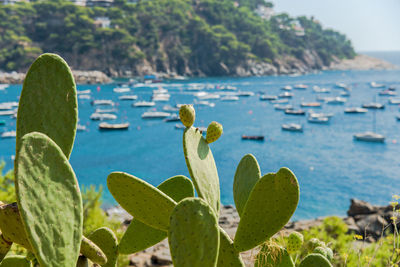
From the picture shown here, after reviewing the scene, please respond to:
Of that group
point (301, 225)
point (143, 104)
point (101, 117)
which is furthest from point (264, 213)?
point (143, 104)

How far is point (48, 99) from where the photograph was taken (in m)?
1.20

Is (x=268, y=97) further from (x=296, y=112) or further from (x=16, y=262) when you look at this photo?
(x=16, y=262)

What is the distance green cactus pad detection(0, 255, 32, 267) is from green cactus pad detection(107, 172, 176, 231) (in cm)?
53

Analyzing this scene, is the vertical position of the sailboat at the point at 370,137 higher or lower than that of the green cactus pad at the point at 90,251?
lower

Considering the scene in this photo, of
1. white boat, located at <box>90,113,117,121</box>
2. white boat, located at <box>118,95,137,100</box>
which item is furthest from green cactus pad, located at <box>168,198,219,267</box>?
white boat, located at <box>118,95,137,100</box>

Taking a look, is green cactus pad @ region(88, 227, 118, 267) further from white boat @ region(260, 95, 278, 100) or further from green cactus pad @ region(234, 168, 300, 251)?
white boat @ region(260, 95, 278, 100)

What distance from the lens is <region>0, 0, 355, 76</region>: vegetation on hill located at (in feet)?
193

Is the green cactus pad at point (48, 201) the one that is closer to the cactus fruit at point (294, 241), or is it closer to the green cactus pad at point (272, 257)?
the green cactus pad at point (272, 257)

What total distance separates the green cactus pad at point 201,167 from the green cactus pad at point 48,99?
408mm

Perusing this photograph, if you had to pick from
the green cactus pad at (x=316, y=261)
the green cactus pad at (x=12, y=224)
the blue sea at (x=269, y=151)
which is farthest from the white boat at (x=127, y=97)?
the green cactus pad at (x=12, y=224)

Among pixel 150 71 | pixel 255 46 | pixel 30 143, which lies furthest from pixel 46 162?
pixel 255 46

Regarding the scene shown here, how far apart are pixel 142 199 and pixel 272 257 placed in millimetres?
622

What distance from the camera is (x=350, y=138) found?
28.2 meters

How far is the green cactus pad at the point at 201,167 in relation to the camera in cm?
137
